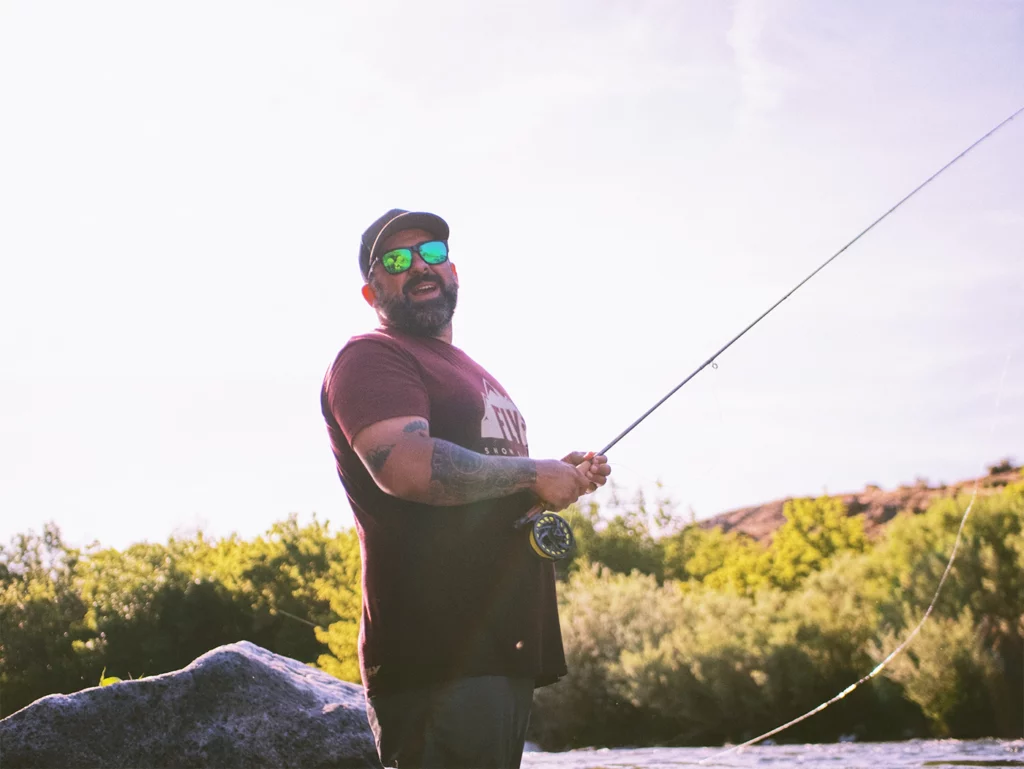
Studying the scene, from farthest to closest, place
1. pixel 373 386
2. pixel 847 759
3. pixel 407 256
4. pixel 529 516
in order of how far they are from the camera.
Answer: pixel 847 759
pixel 407 256
pixel 529 516
pixel 373 386

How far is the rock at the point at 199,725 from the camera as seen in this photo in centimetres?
614

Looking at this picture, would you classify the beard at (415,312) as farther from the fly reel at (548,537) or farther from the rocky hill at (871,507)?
the rocky hill at (871,507)

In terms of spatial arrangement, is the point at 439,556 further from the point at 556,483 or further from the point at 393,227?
the point at 393,227

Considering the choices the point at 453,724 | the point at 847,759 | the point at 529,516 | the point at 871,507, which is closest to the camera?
the point at 453,724

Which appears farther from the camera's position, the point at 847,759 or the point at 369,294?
the point at 847,759

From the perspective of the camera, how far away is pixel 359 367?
99.3 inches

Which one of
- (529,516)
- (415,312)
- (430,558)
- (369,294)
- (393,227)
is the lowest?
(430,558)

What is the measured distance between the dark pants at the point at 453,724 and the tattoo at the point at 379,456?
489 mm

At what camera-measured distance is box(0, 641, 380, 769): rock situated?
6.14 meters

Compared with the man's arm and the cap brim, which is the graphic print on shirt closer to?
the man's arm

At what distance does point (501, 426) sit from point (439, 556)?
1.40 ft

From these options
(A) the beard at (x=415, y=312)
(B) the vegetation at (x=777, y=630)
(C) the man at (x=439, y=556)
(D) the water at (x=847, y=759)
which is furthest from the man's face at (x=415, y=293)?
(D) the water at (x=847, y=759)

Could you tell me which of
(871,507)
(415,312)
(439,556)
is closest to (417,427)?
(439,556)

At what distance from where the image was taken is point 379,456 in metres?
2.40
